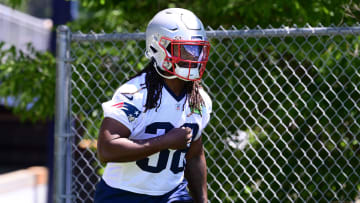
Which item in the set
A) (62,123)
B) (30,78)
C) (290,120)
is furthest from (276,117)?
(30,78)

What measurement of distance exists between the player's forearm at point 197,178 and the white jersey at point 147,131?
0.65 feet

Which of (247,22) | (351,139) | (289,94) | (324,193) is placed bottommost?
(324,193)

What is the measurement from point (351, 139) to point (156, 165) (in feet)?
6.31

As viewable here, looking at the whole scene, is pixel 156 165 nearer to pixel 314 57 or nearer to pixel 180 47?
pixel 180 47

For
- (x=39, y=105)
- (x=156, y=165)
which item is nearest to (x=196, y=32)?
(x=156, y=165)

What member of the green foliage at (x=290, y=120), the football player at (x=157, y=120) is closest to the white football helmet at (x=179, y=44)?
the football player at (x=157, y=120)

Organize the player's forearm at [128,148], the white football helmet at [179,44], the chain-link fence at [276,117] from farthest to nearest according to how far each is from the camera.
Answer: the chain-link fence at [276,117]
the white football helmet at [179,44]
the player's forearm at [128,148]

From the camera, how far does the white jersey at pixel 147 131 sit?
247 cm

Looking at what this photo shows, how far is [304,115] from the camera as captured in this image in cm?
386


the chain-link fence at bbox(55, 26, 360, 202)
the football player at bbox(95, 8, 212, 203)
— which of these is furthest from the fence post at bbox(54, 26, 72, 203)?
the football player at bbox(95, 8, 212, 203)

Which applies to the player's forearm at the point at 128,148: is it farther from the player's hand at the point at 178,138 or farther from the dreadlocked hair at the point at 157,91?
the dreadlocked hair at the point at 157,91

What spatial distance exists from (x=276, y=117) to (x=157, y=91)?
64.2 inches

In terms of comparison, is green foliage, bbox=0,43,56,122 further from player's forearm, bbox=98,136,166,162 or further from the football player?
player's forearm, bbox=98,136,166,162

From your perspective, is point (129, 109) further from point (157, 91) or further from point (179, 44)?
point (179, 44)
